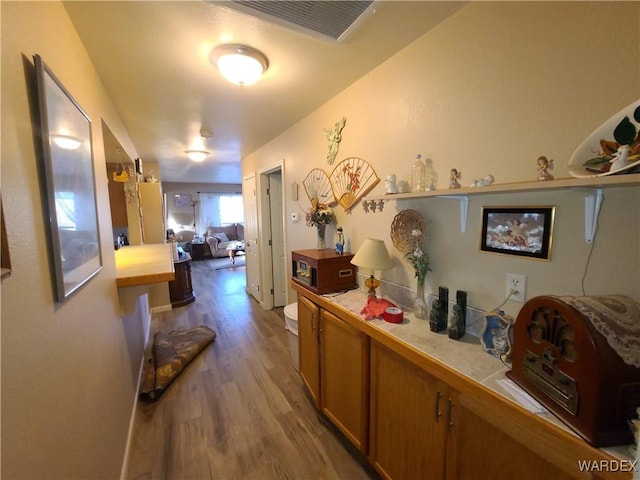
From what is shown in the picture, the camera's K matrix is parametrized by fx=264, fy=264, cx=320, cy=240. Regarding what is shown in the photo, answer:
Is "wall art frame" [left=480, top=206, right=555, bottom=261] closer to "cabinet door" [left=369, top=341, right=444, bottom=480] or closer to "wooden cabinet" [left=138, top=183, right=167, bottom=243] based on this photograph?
"cabinet door" [left=369, top=341, right=444, bottom=480]

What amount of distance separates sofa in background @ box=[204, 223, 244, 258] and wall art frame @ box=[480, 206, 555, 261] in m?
7.93

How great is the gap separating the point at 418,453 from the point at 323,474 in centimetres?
68

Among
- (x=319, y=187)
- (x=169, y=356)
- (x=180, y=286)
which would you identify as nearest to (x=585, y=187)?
(x=319, y=187)

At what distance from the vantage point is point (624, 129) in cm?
82

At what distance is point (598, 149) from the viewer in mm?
884

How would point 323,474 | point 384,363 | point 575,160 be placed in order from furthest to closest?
point 323,474
point 384,363
point 575,160

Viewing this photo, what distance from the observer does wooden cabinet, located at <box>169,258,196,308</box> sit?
410 centimetres

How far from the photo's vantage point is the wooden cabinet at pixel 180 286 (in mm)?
4098

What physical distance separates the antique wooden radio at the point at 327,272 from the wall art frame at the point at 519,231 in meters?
0.92

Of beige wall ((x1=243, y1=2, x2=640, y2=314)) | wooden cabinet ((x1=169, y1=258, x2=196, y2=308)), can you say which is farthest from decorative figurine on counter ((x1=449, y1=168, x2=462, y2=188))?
wooden cabinet ((x1=169, y1=258, x2=196, y2=308))

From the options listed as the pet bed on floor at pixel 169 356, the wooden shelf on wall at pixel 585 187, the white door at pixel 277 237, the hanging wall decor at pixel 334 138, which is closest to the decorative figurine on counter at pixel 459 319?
the wooden shelf on wall at pixel 585 187

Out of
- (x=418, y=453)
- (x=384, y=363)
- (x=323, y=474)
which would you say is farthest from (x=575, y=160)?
(x=323, y=474)

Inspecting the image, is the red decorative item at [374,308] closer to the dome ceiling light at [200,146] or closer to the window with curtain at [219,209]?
the dome ceiling light at [200,146]

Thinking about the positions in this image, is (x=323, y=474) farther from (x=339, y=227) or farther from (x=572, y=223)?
(x=572, y=223)
